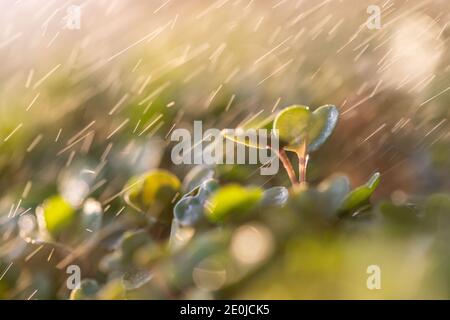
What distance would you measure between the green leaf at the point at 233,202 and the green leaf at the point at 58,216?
113 millimetres

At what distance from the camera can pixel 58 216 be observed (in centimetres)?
41

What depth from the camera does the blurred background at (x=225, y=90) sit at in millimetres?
489

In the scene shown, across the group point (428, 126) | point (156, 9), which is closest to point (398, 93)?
point (428, 126)

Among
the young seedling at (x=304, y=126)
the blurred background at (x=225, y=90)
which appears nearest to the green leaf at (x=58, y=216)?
the blurred background at (x=225, y=90)

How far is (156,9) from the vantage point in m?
0.79

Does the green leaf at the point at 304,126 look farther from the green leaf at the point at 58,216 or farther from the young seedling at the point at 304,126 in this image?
the green leaf at the point at 58,216

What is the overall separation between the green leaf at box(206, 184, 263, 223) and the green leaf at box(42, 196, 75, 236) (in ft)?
0.37

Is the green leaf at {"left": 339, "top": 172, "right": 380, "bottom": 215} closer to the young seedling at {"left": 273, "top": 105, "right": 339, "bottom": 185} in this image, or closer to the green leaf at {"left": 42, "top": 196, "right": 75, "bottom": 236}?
the young seedling at {"left": 273, "top": 105, "right": 339, "bottom": 185}

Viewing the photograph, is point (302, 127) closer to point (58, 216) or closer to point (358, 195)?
point (358, 195)

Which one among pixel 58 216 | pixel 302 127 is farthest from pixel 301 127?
pixel 58 216

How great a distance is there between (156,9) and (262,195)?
489 mm

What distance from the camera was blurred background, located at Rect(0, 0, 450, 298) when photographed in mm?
489

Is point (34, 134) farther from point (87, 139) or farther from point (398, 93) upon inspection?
point (398, 93)

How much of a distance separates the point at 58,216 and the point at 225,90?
0.26 m
